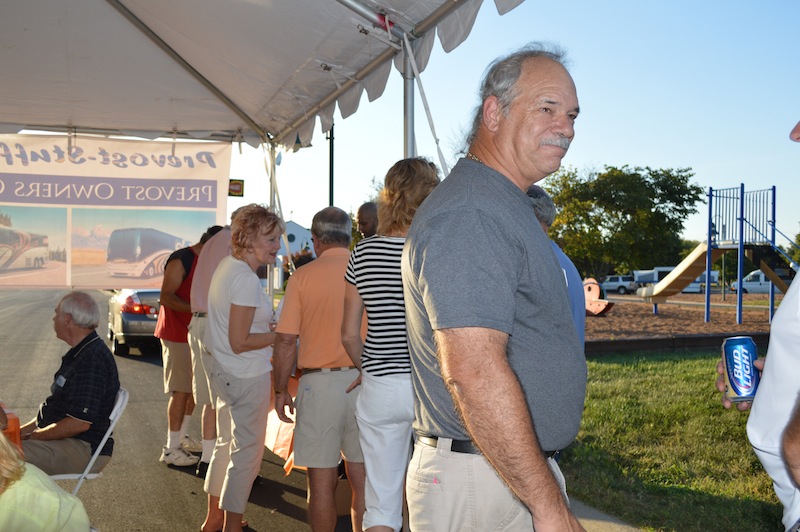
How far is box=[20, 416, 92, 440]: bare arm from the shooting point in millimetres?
4008

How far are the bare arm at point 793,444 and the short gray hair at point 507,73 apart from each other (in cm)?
109

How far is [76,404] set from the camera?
4043mm

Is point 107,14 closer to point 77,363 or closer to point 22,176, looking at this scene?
point 22,176

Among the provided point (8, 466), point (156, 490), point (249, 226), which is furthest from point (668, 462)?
point (8, 466)

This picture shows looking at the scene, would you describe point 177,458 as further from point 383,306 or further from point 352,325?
point 383,306

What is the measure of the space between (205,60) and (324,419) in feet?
12.4

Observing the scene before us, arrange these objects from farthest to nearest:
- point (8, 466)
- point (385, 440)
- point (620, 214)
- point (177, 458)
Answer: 1. point (620, 214)
2. point (177, 458)
3. point (385, 440)
4. point (8, 466)

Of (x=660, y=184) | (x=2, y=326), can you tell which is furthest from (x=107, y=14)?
(x=660, y=184)

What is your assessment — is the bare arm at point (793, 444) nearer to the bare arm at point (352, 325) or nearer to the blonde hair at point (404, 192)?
the blonde hair at point (404, 192)

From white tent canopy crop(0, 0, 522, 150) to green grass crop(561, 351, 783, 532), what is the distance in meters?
3.15

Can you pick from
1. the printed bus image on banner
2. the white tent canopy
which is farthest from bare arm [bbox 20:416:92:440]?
the printed bus image on banner

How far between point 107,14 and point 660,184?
38393mm

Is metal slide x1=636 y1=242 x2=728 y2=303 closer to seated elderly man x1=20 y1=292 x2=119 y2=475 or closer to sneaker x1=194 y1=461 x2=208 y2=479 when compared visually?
sneaker x1=194 y1=461 x2=208 y2=479

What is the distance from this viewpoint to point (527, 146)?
210 cm
